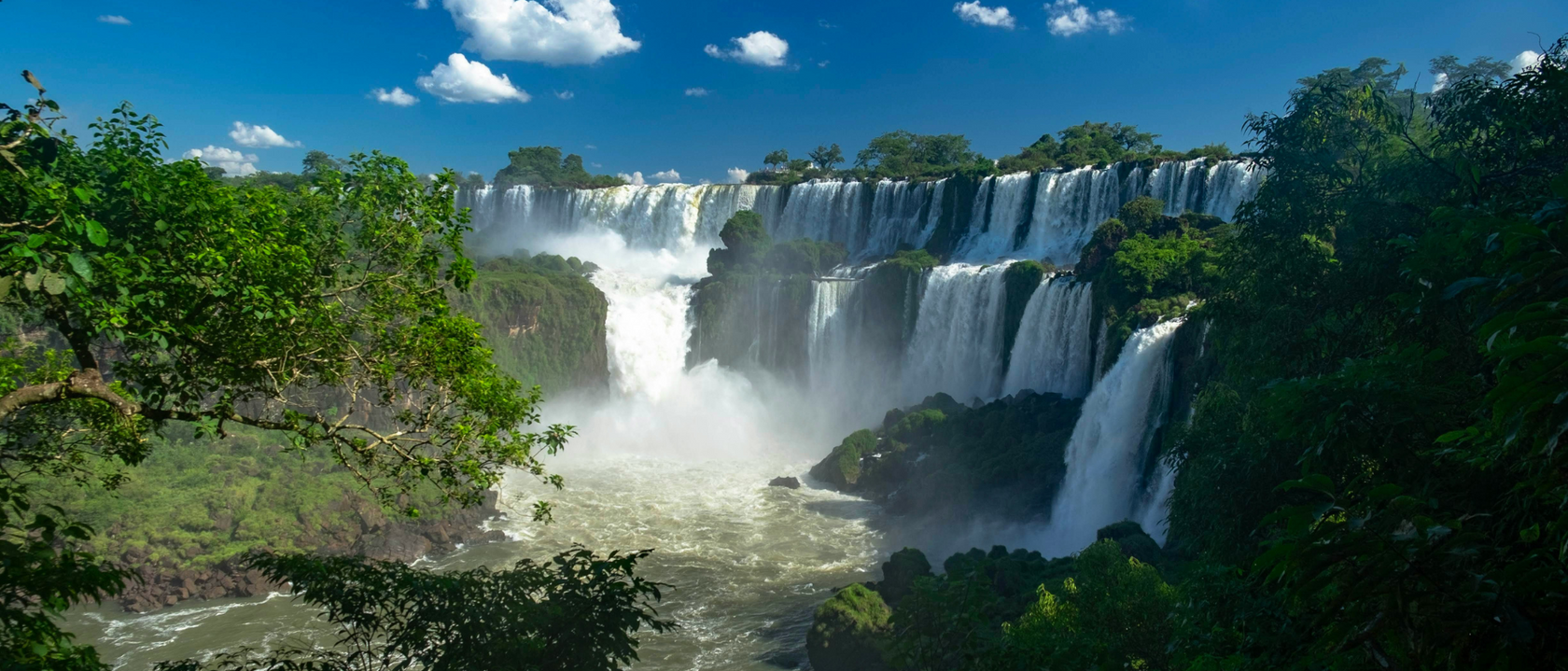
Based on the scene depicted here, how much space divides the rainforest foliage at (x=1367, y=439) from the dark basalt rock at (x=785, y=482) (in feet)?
47.1

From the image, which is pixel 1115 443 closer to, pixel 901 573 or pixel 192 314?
pixel 901 573

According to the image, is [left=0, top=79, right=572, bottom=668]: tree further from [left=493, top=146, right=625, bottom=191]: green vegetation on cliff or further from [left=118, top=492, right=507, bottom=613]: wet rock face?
[left=493, top=146, right=625, bottom=191]: green vegetation on cliff

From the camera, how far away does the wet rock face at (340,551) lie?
1886cm

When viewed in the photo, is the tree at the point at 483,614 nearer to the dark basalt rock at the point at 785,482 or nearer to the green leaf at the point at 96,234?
the green leaf at the point at 96,234

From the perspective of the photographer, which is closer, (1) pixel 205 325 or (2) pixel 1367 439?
(2) pixel 1367 439

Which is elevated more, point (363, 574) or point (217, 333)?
point (217, 333)

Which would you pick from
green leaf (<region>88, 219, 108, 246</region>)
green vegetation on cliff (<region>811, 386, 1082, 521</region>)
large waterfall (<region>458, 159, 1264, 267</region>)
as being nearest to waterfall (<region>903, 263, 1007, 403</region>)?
green vegetation on cliff (<region>811, 386, 1082, 521</region>)

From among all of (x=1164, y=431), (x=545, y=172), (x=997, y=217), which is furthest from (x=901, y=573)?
(x=545, y=172)

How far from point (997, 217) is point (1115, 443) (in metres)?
21.2

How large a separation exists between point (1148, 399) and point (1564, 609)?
17.9 meters

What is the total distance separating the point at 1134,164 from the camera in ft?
116

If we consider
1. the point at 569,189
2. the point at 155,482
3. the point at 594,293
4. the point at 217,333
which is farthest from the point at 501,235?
the point at 217,333

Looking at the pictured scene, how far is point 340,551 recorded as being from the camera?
2102 centimetres

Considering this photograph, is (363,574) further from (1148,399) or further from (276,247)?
(1148,399)
